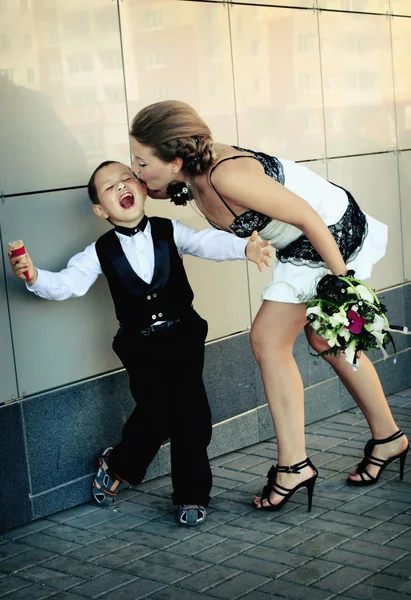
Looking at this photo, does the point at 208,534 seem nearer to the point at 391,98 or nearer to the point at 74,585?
the point at 74,585

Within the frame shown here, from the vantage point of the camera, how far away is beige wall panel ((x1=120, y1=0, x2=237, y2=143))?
5070 mm

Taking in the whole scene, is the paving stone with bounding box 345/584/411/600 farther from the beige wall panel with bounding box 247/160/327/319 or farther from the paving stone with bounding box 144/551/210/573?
the beige wall panel with bounding box 247/160/327/319

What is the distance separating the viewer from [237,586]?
12.7ft

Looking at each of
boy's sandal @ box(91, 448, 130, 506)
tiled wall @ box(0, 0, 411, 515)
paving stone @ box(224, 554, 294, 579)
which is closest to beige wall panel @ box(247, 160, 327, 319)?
tiled wall @ box(0, 0, 411, 515)

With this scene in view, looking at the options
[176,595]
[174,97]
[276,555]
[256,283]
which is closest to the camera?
[176,595]

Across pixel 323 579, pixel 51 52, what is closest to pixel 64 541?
pixel 323 579

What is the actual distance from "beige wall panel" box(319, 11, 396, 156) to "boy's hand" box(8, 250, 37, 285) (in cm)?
261

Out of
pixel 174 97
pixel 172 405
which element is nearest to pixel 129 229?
pixel 172 405

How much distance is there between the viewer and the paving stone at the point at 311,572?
153 inches

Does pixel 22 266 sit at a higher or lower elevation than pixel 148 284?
higher

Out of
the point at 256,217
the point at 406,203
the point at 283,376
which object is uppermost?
the point at 256,217

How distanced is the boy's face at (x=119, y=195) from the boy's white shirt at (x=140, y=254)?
0.10 m

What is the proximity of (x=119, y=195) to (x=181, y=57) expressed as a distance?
3.68 ft

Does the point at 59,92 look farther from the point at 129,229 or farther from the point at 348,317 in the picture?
the point at 348,317
